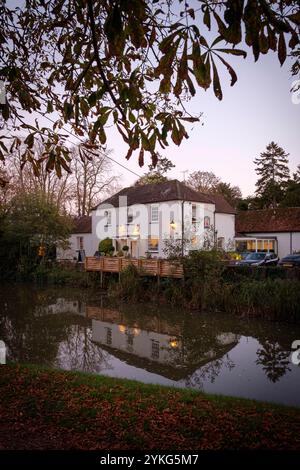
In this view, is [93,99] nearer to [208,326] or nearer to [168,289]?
[208,326]

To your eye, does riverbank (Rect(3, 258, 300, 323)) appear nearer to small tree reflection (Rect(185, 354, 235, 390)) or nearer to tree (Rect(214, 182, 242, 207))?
small tree reflection (Rect(185, 354, 235, 390))

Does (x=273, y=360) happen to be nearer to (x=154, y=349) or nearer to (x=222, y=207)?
(x=154, y=349)

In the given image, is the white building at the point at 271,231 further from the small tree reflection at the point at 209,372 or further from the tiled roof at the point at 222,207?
the small tree reflection at the point at 209,372

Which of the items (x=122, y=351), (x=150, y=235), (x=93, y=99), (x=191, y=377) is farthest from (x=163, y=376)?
(x=150, y=235)

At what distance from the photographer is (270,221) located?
3606cm

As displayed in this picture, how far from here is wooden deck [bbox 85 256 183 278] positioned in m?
18.3

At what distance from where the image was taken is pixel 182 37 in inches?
104

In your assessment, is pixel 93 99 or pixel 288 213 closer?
pixel 93 99

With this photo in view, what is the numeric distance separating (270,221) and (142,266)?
68.4 feet

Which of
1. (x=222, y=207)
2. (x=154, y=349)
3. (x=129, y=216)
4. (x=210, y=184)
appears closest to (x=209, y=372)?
(x=154, y=349)

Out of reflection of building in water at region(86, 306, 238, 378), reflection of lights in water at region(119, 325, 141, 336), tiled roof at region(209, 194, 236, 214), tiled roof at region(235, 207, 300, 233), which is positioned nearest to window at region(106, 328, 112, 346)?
reflection of building in water at region(86, 306, 238, 378)

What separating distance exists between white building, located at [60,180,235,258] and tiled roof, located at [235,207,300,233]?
3442 millimetres

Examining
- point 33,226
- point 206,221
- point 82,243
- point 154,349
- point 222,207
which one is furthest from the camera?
point 82,243
